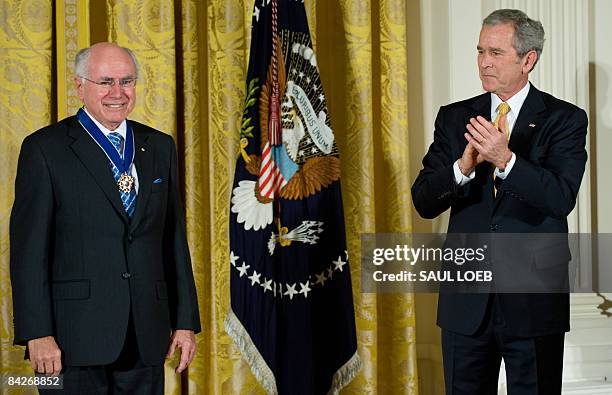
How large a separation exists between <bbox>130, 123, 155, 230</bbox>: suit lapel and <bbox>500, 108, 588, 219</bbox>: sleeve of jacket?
3.81 ft

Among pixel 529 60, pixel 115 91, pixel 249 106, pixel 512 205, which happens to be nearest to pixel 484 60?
pixel 529 60

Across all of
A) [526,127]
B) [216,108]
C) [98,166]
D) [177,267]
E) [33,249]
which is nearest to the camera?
[33,249]

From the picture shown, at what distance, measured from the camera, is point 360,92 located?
4.15m

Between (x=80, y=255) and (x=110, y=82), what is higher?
(x=110, y=82)

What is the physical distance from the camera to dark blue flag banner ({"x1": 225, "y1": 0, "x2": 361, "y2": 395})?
11.9 feet

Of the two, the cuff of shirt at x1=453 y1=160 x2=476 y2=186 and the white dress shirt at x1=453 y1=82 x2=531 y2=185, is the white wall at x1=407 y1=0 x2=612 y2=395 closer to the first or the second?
the white dress shirt at x1=453 y1=82 x2=531 y2=185

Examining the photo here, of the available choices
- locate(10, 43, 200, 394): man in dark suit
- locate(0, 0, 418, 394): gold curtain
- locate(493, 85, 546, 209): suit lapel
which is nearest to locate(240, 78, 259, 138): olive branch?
locate(0, 0, 418, 394): gold curtain

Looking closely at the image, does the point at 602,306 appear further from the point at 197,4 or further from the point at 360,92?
the point at 197,4

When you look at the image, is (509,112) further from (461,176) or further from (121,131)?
(121,131)

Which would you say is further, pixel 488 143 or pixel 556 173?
pixel 556 173

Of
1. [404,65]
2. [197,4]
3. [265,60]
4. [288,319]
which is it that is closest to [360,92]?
[404,65]

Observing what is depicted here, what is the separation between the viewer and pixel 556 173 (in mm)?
2807

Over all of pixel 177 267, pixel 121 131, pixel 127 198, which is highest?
pixel 121 131

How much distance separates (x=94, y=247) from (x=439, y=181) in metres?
1.18
